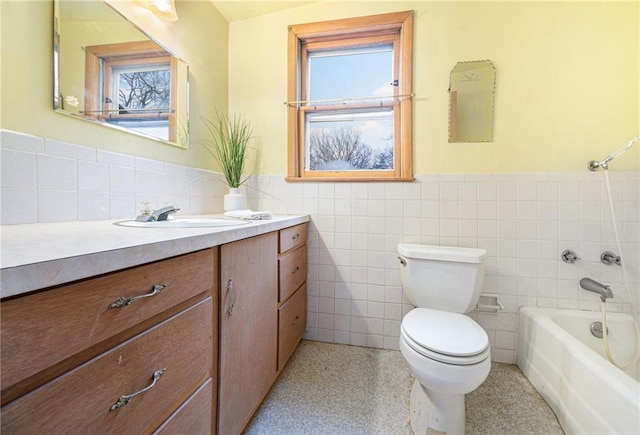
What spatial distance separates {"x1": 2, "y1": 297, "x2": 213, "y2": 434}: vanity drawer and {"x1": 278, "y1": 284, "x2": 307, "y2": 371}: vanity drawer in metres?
0.59

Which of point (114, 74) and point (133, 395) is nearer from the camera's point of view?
point (133, 395)

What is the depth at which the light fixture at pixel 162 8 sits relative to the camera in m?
1.26

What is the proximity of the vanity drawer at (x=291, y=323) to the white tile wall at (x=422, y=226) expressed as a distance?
0.13 m

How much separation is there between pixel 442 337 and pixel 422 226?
2.54 feet

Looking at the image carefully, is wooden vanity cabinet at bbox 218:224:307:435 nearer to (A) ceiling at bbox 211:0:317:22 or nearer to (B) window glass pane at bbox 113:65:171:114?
(B) window glass pane at bbox 113:65:171:114

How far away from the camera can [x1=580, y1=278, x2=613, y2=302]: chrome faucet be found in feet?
4.43

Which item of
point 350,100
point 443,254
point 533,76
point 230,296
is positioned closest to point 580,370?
Answer: point 443,254

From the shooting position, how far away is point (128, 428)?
1.76 ft

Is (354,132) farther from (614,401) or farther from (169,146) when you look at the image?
(614,401)

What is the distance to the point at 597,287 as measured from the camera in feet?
4.57

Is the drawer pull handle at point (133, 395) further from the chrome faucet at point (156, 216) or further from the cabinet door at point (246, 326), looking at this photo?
the chrome faucet at point (156, 216)

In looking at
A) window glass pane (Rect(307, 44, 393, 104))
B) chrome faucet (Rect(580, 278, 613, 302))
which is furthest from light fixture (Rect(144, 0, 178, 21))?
chrome faucet (Rect(580, 278, 613, 302))

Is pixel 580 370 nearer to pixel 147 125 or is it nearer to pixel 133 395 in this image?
pixel 133 395

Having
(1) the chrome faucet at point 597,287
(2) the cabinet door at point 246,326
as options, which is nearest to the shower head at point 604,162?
(1) the chrome faucet at point 597,287
